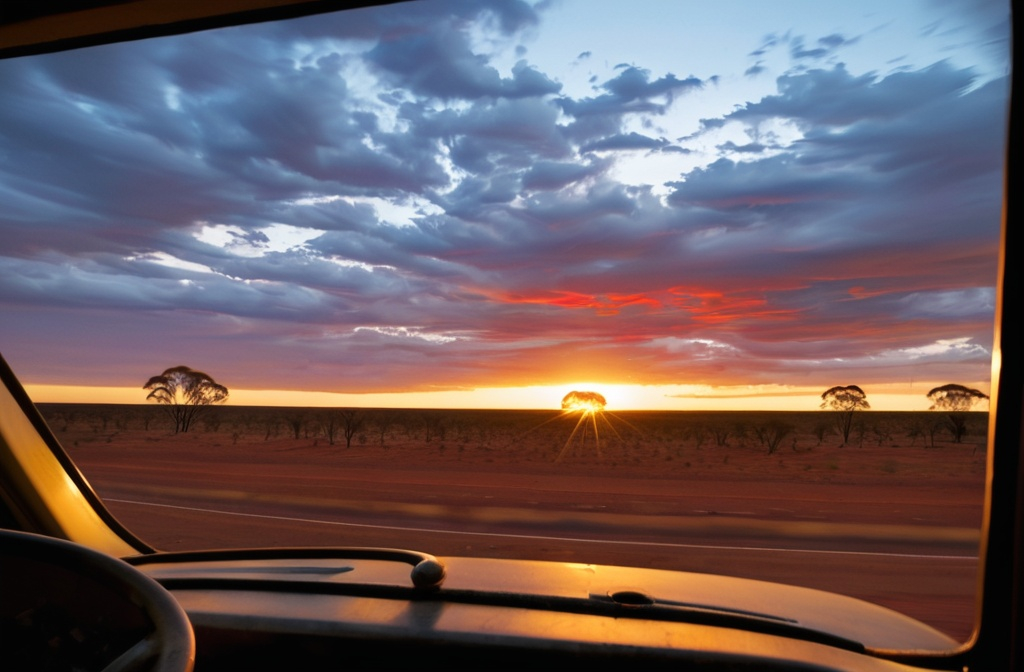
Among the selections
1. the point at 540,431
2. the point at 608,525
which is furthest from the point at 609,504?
the point at 540,431

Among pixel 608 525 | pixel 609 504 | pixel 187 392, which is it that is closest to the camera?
pixel 608 525

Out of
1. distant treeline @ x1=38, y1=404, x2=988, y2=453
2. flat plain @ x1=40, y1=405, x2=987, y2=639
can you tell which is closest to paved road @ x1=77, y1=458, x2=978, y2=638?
flat plain @ x1=40, y1=405, x2=987, y2=639

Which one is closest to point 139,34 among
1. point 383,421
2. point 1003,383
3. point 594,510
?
point 1003,383

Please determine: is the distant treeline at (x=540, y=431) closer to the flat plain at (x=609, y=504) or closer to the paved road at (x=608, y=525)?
the flat plain at (x=609, y=504)

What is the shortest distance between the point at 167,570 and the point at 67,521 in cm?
64

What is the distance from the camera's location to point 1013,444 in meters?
1.89

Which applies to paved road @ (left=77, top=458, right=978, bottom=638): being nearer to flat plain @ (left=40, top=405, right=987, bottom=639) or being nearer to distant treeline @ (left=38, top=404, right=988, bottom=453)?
flat plain @ (left=40, top=405, right=987, bottom=639)

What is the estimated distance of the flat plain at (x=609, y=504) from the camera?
7.00m

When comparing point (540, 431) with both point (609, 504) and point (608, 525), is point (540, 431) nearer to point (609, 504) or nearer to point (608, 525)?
point (609, 504)

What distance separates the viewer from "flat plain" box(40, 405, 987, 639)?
7.00 m

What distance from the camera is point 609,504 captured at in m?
12.0

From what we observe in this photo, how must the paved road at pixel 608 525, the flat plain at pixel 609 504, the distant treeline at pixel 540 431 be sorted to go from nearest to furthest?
the paved road at pixel 608 525 < the flat plain at pixel 609 504 < the distant treeline at pixel 540 431

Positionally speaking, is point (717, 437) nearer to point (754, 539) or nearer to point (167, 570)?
point (754, 539)

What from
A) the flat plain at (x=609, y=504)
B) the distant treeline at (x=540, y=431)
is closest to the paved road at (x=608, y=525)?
the flat plain at (x=609, y=504)
